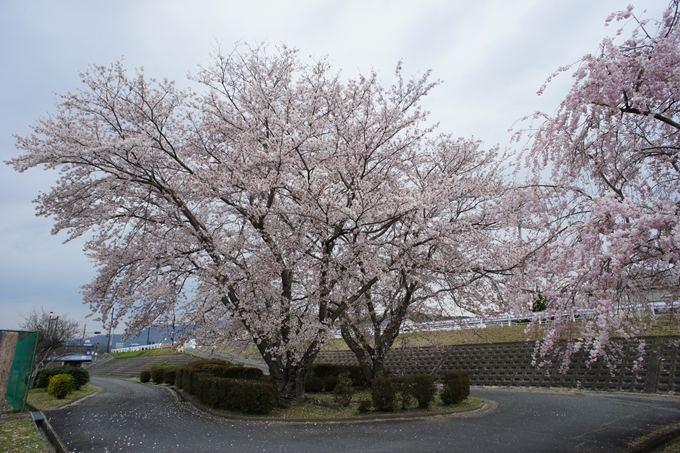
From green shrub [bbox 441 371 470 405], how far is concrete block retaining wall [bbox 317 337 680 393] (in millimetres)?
1065

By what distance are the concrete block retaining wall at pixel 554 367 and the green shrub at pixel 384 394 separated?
8.16 ft

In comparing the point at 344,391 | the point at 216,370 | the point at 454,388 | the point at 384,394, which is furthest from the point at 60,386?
the point at 454,388

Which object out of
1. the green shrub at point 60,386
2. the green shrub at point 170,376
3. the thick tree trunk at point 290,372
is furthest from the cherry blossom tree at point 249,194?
the green shrub at point 170,376

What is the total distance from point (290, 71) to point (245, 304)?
6.49 meters

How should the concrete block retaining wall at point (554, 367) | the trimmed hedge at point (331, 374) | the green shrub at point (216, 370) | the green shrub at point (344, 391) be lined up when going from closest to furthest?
the green shrub at point (344, 391)
the concrete block retaining wall at point (554, 367)
the green shrub at point (216, 370)
the trimmed hedge at point (331, 374)

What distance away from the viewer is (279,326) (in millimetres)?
10867

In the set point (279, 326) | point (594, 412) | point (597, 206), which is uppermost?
point (597, 206)

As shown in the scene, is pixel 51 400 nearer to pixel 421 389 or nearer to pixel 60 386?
pixel 60 386

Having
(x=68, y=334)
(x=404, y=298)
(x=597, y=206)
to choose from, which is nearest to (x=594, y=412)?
(x=404, y=298)

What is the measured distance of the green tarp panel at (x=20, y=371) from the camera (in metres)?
10.1

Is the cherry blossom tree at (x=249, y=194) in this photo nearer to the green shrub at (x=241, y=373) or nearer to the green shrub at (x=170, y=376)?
the green shrub at (x=241, y=373)

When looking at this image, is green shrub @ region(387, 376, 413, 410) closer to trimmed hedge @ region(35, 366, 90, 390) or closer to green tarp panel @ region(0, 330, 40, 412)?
green tarp panel @ region(0, 330, 40, 412)

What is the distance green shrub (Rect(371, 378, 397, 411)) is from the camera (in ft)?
33.6

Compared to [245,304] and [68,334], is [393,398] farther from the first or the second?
[68,334]
